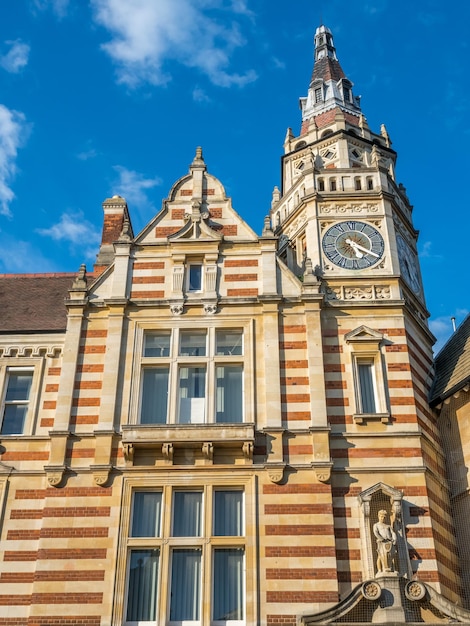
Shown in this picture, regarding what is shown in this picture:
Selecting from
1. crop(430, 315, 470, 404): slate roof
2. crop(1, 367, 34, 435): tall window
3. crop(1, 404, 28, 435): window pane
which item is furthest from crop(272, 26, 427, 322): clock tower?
crop(1, 404, 28, 435): window pane

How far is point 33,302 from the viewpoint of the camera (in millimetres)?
22031

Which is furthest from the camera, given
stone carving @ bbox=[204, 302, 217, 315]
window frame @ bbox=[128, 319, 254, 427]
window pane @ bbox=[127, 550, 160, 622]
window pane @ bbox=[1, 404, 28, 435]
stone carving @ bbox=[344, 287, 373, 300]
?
stone carving @ bbox=[344, 287, 373, 300]

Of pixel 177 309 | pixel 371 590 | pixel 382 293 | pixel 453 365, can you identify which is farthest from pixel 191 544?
pixel 453 365

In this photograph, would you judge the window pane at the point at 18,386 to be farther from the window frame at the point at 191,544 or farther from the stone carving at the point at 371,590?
the stone carving at the point at 371,590

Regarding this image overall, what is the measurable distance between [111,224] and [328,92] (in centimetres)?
1077

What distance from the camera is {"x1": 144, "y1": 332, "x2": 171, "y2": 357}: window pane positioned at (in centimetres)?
1908

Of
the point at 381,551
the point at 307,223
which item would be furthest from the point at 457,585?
the point at 307,223

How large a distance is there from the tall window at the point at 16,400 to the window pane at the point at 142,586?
15.9ft

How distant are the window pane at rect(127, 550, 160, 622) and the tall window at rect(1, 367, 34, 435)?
15.9 feet

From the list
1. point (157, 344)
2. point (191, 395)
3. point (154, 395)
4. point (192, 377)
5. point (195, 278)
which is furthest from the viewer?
point (195, 278)

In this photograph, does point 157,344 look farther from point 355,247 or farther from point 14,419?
point 355,247

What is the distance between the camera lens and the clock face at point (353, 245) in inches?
814

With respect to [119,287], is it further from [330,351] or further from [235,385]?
[330,351]

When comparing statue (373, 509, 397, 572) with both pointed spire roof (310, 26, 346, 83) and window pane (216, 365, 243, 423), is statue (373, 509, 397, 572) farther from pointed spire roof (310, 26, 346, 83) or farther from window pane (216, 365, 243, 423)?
pointed spire roof (310, 26, 346, 83)
